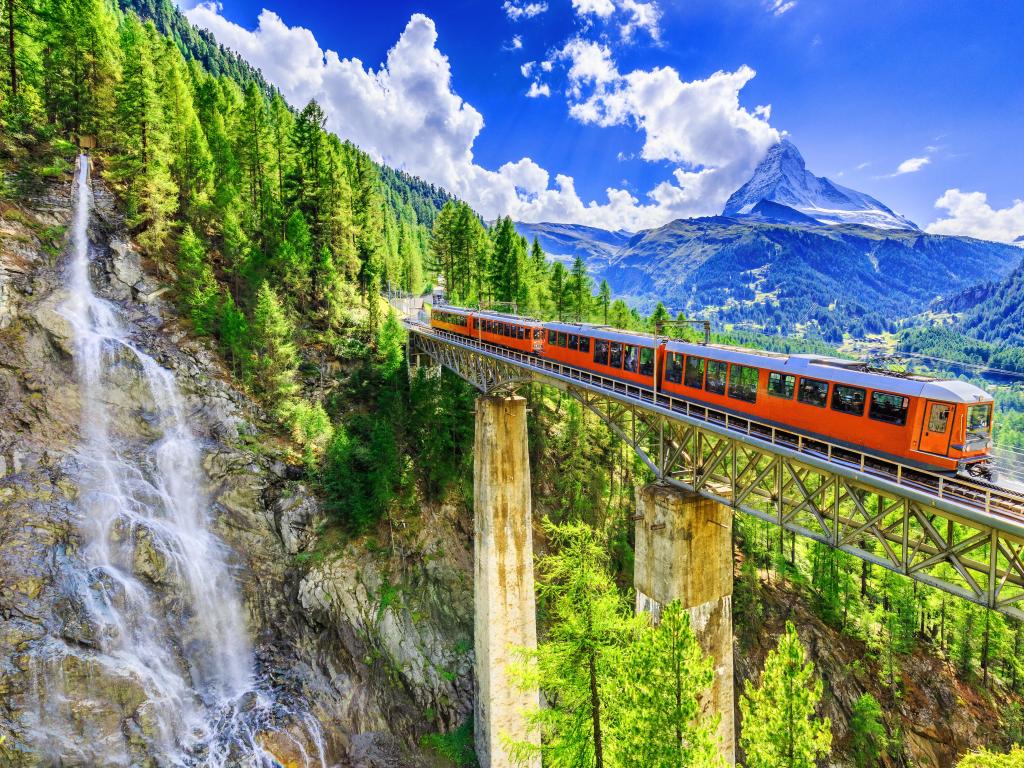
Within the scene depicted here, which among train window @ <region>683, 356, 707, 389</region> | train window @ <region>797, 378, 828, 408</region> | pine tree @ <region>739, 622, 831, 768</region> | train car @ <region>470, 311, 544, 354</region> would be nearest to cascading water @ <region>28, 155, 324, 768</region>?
train car @ <region>470, 311, 544, 354</region>

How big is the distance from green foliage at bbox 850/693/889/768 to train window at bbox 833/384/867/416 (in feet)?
82.0

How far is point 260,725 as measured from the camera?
19906 millimetres

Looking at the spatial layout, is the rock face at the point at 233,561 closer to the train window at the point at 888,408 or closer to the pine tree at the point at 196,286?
the pine tree at the point at 196,286

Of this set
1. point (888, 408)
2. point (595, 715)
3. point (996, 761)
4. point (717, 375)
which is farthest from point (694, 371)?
point (996, 761)

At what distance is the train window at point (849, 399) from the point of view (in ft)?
36.0

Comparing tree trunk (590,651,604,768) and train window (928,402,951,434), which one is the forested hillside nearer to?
tree trunk (590,651,604,768)

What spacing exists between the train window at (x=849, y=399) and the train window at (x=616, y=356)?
25.7ft

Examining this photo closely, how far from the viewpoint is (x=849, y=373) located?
11281mm

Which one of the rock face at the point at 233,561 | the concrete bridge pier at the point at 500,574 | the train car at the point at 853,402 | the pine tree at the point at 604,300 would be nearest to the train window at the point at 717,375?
the train car at the point at 853,402

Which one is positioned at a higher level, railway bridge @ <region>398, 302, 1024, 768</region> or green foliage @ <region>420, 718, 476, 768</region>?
railway bridge @ <region>398, 302, 1024, 768</region>

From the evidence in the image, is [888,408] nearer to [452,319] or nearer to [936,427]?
[936,427]

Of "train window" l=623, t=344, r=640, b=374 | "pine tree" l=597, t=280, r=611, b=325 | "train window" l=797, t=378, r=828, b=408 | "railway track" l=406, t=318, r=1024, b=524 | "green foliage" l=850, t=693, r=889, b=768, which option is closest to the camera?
"railway track" l=406, t=318, r=1024, b=524

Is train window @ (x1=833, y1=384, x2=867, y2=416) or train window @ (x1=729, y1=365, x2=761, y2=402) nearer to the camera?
train window @ (x1=833, y1=384, x2=867, y2=416)

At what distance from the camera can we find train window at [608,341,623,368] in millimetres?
18328
